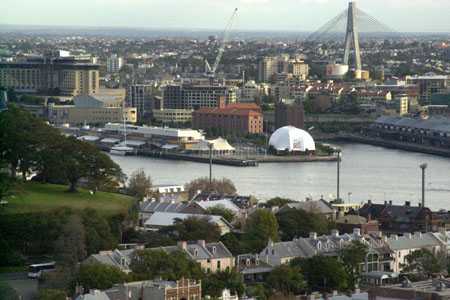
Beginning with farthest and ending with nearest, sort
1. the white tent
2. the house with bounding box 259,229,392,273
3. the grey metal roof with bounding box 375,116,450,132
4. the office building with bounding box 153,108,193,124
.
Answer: the office building with bounding box 153,108,193,124
the grey metal roof with bounding box 375,116,450,132
the white tent
the house with bounding box 259,229,392,273

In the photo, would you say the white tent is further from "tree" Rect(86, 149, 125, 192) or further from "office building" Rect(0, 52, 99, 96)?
"tree" Rect(86, 149, 125, 192)

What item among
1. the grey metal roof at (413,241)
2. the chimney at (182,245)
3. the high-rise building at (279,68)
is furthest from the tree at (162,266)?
the high-rise building at (279,68)

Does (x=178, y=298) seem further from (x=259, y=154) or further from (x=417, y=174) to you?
(x=259, y=154)

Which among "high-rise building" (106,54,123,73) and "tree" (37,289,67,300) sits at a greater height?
"tree" (37,289,67,300)

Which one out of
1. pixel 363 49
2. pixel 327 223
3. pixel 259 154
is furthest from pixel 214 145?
pixel 363 49

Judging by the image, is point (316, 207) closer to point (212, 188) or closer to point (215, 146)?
point (212, 188)

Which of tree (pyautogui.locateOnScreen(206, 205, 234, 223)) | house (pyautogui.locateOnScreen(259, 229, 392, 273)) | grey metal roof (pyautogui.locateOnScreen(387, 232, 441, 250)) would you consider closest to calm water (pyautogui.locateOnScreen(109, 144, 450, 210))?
tree (pyautogui.locateOnScreen(206, 205, 234, 223))
